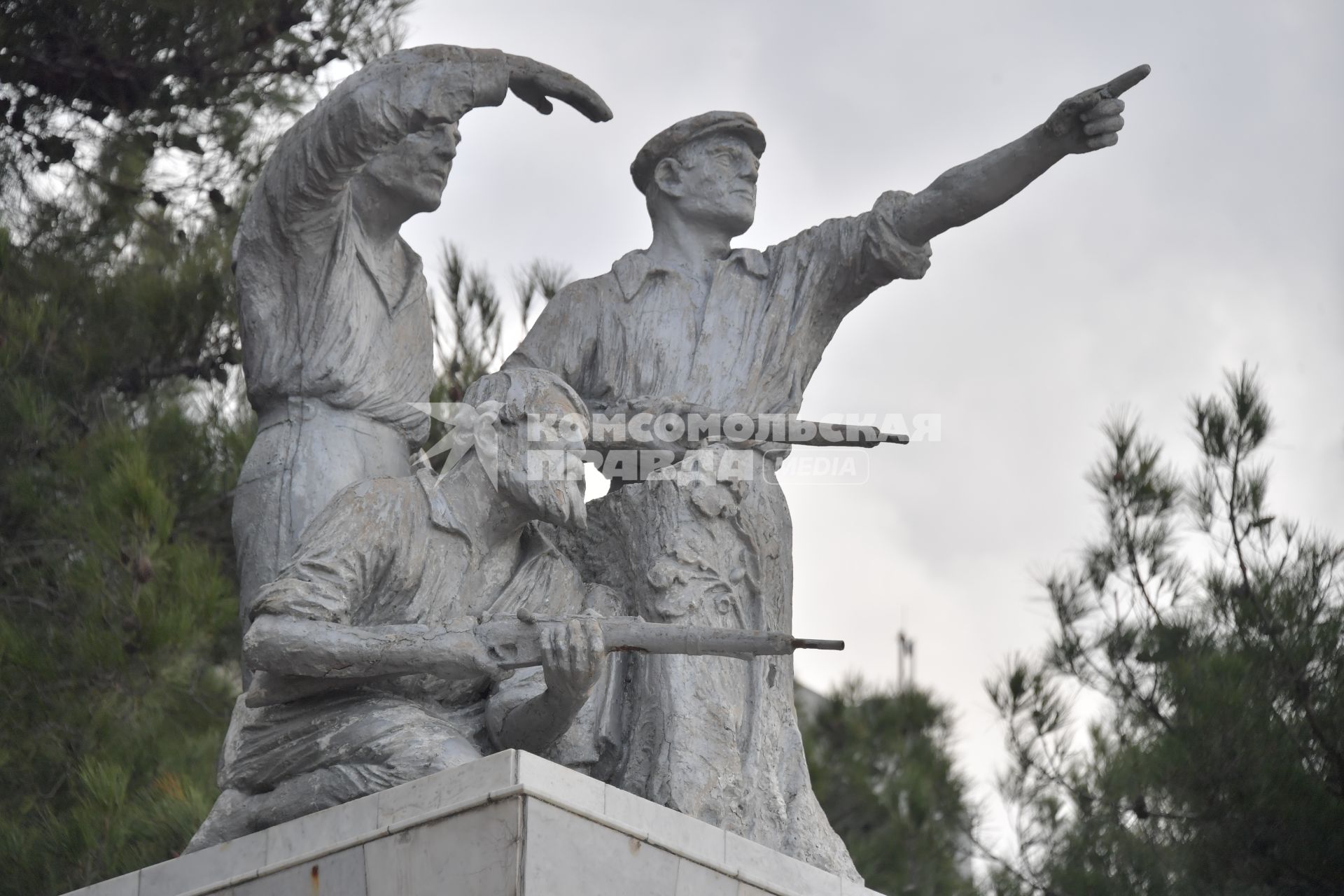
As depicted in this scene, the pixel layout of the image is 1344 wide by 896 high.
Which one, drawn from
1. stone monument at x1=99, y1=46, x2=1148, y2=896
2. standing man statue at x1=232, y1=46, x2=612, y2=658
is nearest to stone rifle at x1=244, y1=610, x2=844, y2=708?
stone monument at x1=99, y1=46, x2=1148, y2=896

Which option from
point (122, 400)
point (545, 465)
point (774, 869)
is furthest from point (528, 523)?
point (122, 400)

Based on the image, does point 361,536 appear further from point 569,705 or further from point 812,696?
point 812,696

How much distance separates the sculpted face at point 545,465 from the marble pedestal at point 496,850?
34.8 inches

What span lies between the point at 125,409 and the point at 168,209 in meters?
1.21

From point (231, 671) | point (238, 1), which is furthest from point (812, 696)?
point (238, 1)

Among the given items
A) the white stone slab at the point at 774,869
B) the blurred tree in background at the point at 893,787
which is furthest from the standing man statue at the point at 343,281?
the blurred tree in background at the point at 893,787

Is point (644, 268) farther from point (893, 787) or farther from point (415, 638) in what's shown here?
point (893, 787)

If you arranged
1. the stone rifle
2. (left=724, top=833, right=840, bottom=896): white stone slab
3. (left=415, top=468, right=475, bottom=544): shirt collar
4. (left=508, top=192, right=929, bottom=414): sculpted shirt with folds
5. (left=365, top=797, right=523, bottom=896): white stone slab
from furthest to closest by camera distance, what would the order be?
(left=508, top=192, right=929, bottom=414): sculpted shirt with folds → (left=415, top=468, right=475, bottom=544): shirt collar → the stone rifle → (left=724, top=833, right=840, bottom=896): white stone slab → (left=365, top=797, right=523, bottom=896): white stone slab

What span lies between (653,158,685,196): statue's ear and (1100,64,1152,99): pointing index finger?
1212 millimetres

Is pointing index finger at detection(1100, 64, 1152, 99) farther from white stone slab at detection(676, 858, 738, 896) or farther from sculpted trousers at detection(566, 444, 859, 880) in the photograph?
white stone slab at detection(676, 858, 738, 896)

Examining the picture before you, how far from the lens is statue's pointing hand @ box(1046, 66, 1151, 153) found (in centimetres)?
584

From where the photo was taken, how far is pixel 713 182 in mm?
6379

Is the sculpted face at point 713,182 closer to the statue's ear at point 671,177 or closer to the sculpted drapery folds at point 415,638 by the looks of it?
the statue's ear at point 671,177

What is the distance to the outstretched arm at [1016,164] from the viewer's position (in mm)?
5848
